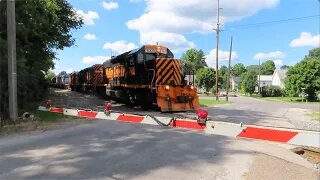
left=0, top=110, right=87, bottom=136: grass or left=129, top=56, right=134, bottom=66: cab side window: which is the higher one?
left=129, top=56, right=134, bottom=66: cab side window

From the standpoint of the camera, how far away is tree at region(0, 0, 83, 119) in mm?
17422

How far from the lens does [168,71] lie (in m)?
22.6

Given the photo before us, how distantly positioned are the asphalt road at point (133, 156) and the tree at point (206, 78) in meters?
93.2

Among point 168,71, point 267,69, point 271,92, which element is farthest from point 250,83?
point 168,71

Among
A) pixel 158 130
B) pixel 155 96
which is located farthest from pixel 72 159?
pixel 155 96

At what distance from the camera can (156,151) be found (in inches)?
400

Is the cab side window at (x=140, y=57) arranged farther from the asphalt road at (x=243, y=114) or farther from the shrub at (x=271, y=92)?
the shrub at (x=271, y=92)

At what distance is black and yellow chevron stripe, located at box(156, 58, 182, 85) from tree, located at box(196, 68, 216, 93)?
83.8m

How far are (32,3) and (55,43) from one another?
1173cm

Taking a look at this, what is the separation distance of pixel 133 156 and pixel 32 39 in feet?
61.4

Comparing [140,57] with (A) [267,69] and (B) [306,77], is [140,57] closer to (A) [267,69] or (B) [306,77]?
(B) [306,77]

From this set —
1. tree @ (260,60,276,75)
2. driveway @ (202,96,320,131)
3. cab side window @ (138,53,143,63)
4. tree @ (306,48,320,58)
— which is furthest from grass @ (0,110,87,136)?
tree @ (260,60,276,75)

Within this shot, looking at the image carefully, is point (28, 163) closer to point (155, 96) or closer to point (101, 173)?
point (101, 173)

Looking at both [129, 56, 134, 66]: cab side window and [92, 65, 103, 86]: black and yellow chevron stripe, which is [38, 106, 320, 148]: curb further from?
[92, 65, 103, 86]: black and yellow chevron stripe
